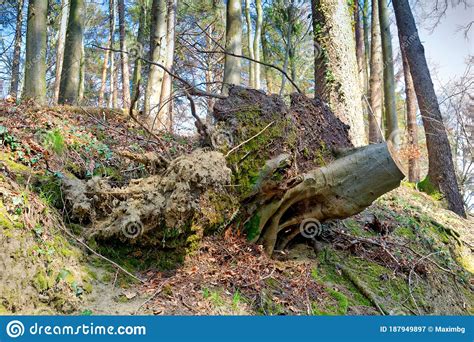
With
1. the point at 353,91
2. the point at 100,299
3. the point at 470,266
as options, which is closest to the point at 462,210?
the point at 470,266

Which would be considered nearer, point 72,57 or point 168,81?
point 72,57

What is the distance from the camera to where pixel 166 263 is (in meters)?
3.35

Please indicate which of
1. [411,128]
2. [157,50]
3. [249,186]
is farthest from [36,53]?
[411,128]

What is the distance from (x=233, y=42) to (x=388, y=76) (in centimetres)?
561

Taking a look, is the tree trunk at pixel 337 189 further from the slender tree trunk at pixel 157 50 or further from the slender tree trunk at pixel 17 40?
the slender tree trunk at pixel 17 40

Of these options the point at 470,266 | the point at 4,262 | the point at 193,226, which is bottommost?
the point at 470,266

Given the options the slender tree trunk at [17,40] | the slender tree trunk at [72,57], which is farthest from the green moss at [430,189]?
the slender tree trunk at [17,40]

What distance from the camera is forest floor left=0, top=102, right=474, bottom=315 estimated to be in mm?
2735

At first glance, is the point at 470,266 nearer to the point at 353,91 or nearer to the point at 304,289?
the point at 353,91

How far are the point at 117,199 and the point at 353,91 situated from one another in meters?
4.50

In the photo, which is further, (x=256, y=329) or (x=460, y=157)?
(x=460, y=157)

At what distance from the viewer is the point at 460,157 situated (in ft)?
56.3

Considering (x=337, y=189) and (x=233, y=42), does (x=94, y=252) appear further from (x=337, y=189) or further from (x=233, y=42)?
(x=233, y=42)

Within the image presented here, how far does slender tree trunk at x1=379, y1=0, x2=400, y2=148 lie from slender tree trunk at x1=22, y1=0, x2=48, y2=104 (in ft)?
28.7
